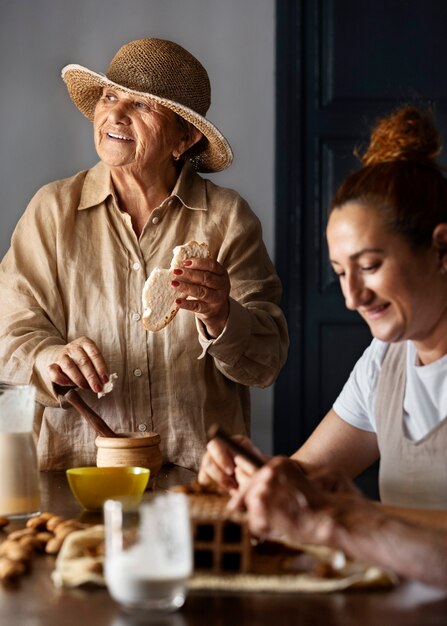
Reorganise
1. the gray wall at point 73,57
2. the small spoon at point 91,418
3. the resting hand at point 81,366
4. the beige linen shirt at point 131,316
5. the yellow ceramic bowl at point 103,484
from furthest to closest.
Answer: the gray wall at point 73,57
the beige linen shirt at point 131,316
the resting hand at point 81,366
the small spoon at point 91,418
the yellow ceramic bowl at point 103,484

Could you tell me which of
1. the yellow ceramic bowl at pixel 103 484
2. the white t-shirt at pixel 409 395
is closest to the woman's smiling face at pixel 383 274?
the white t-shirt at pixel 409 395

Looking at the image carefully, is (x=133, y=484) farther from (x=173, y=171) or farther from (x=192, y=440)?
(x=173, y=171)

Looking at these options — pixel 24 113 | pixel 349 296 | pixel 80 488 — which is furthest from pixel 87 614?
pixel 24 113

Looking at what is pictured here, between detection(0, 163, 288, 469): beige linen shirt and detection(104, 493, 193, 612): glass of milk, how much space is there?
130 cm

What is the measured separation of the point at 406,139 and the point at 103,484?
32.1 inches

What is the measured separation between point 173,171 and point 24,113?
161 cm

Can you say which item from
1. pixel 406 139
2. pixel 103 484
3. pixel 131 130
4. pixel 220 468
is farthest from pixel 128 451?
pixel 131 130

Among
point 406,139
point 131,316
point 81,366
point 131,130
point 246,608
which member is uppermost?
point 131,130

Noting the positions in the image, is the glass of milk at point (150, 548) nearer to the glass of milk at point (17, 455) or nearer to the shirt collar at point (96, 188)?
the glass of milk at point (17, 455)

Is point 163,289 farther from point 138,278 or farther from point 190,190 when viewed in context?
point 190,190

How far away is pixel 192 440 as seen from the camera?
101 inches

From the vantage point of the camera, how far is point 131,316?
261 centimetres

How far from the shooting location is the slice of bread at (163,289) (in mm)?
2395

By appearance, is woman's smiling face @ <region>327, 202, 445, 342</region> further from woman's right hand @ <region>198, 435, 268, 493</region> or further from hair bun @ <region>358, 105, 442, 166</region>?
woman's right hand @ <region>198, 435, 268, 493</region>
